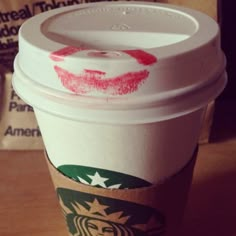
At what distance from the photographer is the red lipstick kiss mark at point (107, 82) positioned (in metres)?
0.39

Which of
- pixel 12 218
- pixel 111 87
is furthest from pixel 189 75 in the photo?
pixel 12 218

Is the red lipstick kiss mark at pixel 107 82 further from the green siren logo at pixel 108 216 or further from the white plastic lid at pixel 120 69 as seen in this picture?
the green siren logo at pixel 108 216

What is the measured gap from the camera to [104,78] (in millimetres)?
392

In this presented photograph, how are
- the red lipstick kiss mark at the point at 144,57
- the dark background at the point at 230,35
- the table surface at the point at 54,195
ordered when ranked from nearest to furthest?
the red lipstick kiss mark at the point at 144,57, the table surface at the point at 54,195, the dark background at the point at 230,35

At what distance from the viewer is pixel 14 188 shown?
63cm

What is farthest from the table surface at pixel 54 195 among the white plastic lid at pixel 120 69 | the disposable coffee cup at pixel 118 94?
the white plastic lid at pixel 120 69

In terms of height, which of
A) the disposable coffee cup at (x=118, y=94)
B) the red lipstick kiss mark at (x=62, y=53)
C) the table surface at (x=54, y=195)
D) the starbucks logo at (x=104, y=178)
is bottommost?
the table surface at (x=54, y=195)

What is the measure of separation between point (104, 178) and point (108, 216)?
46 millimetres

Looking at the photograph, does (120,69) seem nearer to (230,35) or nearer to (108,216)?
(108,216)

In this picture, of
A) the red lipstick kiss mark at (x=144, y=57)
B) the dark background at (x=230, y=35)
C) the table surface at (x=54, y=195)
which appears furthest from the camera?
the dark background at (x=230, y=35)

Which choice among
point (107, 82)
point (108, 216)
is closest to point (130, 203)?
point (108, 216)

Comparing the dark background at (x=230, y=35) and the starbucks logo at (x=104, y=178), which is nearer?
the starbucks logo at (x=104, y=178)

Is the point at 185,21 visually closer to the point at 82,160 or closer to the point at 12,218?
the point at 82,160

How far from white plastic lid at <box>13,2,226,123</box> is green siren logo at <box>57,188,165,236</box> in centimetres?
10
